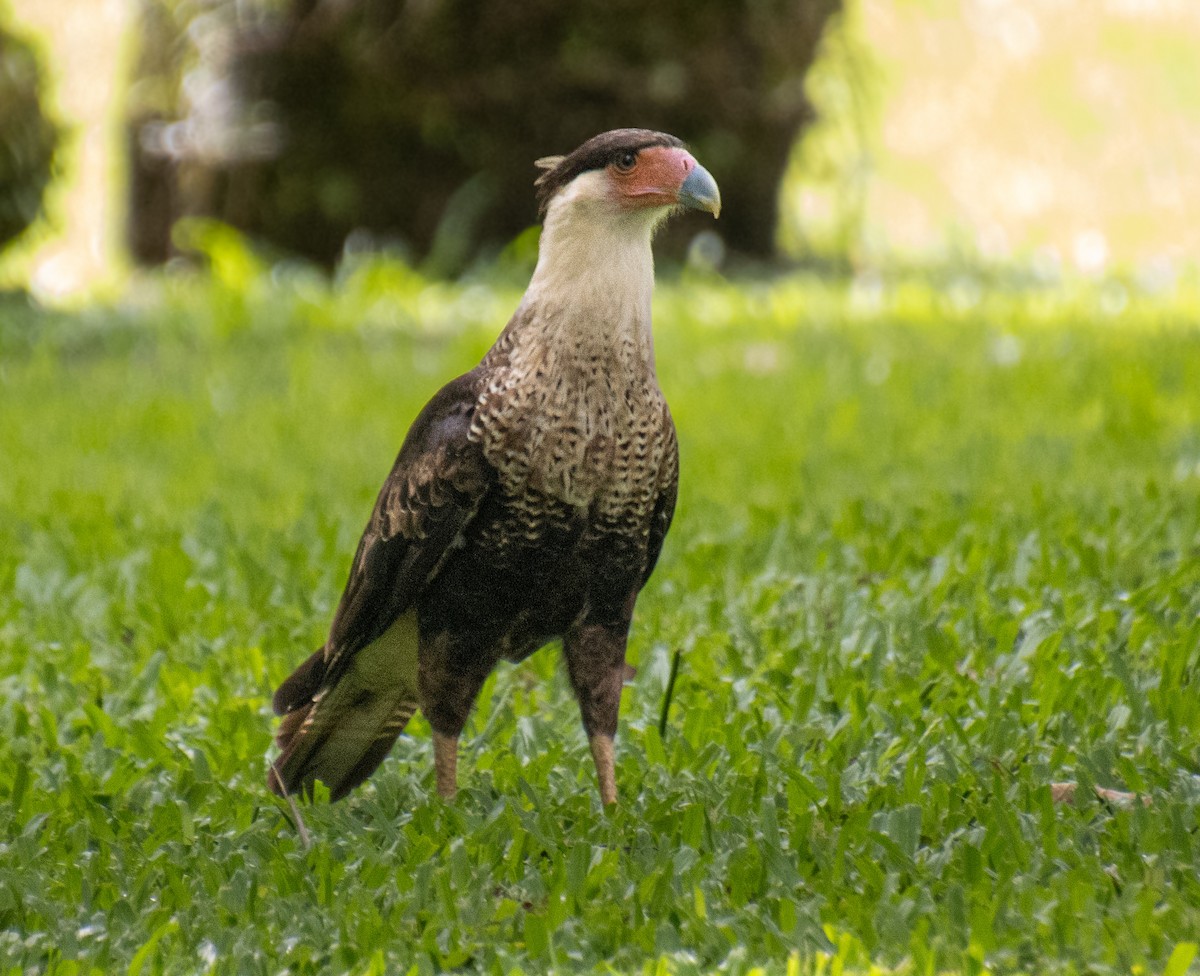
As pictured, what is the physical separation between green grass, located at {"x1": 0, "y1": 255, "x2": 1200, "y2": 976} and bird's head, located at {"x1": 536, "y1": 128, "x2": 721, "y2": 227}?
3.82 feet

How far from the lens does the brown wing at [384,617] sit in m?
3.29

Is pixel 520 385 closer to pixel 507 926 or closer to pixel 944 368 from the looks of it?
pixel 507 926

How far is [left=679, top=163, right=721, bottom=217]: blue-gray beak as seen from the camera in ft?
10.5

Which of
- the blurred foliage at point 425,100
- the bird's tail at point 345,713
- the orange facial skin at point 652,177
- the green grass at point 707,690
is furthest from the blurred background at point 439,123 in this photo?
the orange facial skin at point 652,177

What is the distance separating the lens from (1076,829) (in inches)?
124

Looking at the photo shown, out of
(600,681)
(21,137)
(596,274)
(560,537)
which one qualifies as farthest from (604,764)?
(21,137)

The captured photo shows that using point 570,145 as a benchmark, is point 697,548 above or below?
below

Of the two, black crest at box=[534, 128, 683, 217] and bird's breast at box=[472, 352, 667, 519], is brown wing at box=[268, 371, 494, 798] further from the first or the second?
black crest at box=[534, 128, 683, 217]

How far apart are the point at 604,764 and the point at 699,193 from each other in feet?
3.80

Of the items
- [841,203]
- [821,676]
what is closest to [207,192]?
[841,203]

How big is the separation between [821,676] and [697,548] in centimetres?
112

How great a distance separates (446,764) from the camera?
3.56 m

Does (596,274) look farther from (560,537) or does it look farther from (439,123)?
(439,123)

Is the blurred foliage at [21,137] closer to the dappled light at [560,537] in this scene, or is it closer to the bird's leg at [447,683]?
the dappled light at [560,537]
